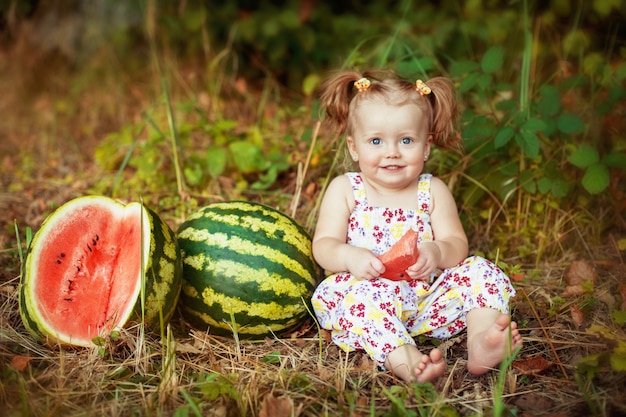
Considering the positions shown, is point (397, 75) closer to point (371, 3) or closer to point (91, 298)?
point (91, 298)

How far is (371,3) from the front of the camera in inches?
219

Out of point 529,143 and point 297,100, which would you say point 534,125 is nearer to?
point 529,143

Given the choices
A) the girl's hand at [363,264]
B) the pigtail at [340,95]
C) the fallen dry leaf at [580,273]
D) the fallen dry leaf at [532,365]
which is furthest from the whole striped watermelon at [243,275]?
the fallen dry leaf at [580,273]

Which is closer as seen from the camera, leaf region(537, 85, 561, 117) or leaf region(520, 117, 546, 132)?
leaf region(520, 117, 546, 132)

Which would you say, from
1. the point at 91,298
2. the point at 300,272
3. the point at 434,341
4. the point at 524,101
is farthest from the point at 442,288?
the point at 91,298

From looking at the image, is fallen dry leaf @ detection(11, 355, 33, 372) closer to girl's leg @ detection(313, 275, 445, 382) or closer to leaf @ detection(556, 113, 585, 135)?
girl's leg @ detection(313, 275, 445, 382)

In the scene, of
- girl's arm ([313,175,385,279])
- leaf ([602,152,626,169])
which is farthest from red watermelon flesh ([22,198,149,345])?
leaf ([602,152,626,169])

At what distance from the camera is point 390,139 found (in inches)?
104

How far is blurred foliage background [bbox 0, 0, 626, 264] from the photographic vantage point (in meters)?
3.38

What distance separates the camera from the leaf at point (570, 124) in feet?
10.5

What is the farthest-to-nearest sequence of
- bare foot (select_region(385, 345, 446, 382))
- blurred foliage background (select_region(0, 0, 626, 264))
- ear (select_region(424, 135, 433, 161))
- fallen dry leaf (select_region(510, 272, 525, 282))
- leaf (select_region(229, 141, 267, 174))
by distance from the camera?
leaf (select_region(229, 141, 267, 174)) < blurred foliage background (select_region(0, 0, 626, 264)) < fallen dry leaf (select_region(510, 272, 525, 282)) < ear (select_region(424, 135, 433, 161)) < bare foot (select_region(385, 345, 446, 382))

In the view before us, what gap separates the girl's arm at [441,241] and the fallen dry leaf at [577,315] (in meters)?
0.58

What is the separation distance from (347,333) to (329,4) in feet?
12.2

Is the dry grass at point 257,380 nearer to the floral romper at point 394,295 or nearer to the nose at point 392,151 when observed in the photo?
the floral romper at point 394,295
